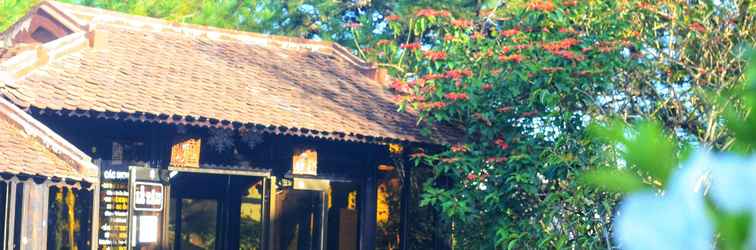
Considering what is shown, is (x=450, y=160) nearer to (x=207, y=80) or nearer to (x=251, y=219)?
(x=251, y=219)

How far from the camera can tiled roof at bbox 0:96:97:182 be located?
31.0 ft

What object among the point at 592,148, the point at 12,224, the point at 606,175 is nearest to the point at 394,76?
the point at 592,148

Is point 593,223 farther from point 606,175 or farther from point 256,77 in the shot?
point 606,175

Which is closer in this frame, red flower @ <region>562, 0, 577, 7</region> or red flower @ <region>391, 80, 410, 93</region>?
red flower @ <region>562, 0, 577, 7</region>

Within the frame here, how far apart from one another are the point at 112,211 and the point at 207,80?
2196 mm

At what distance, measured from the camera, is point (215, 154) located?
12.6 meters

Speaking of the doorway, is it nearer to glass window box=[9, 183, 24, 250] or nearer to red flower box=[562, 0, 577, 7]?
glass window box=[9, 183, 24, 250]

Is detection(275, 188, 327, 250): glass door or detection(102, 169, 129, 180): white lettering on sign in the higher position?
detection(102, 169, 129, 180): white lettering on sign

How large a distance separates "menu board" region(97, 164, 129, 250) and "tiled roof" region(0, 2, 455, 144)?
2.95ft

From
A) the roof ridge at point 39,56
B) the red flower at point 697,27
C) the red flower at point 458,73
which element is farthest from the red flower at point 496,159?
the roof ridge at point 39,56

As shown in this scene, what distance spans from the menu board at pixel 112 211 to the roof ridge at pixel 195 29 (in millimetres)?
2034

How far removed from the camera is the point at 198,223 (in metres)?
13.3

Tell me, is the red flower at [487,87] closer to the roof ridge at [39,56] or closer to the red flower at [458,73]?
the red flower at [458,73]

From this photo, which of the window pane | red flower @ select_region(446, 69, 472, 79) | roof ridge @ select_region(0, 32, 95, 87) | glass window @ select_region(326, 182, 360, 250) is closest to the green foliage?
roof ridge @ select_region(0, 32, 95, 87)
